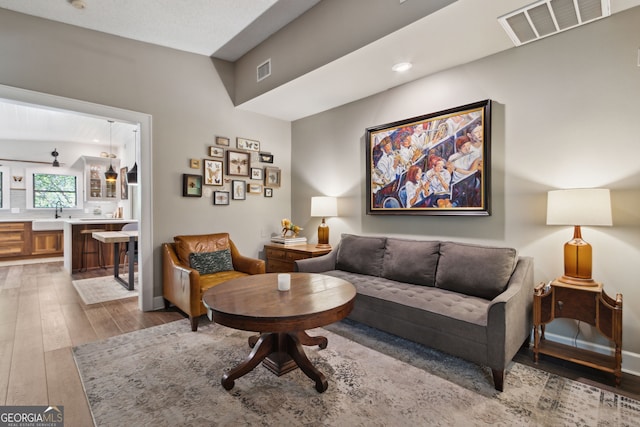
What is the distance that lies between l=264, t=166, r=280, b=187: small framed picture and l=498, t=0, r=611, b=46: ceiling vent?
10.7 feet

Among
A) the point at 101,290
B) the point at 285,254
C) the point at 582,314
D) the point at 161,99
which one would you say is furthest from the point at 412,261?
the point at 101,290

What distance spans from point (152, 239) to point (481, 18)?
3.81m

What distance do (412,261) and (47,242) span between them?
8.38m

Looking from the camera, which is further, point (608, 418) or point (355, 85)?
point (355, 85)

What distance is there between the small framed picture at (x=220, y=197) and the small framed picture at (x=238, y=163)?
11.4 inches

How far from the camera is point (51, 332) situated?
2.97 metres

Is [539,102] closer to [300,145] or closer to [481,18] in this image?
[481,18]

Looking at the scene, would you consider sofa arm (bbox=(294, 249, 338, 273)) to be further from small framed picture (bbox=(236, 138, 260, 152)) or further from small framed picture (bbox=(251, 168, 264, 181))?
small framed picture (bbox=(236, 138, 260, 152))

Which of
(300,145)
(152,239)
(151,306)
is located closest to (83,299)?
(151,306)

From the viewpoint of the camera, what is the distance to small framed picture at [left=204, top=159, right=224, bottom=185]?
4.00 meters

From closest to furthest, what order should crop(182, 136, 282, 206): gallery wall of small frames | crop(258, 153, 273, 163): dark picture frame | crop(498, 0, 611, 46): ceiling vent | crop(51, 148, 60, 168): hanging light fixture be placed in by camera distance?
crop(498, 0, 611, 46): ceiling vent → crop(182, 136, 282, 206): gallery wall of small frames → crop(258, 153, 273, 163): dark picture frame → crop(51, 148, 60, 168): hanging light fixture

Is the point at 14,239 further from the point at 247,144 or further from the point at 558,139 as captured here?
the point at 558,139

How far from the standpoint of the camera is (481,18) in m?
2.23

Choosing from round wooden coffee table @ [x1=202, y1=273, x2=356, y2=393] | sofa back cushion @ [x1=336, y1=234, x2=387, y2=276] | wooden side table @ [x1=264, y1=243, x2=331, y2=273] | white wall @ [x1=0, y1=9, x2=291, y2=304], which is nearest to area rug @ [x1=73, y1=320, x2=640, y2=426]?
round wooden coffee table @ [x1=202, y1=273, x2=356, y2=393]
